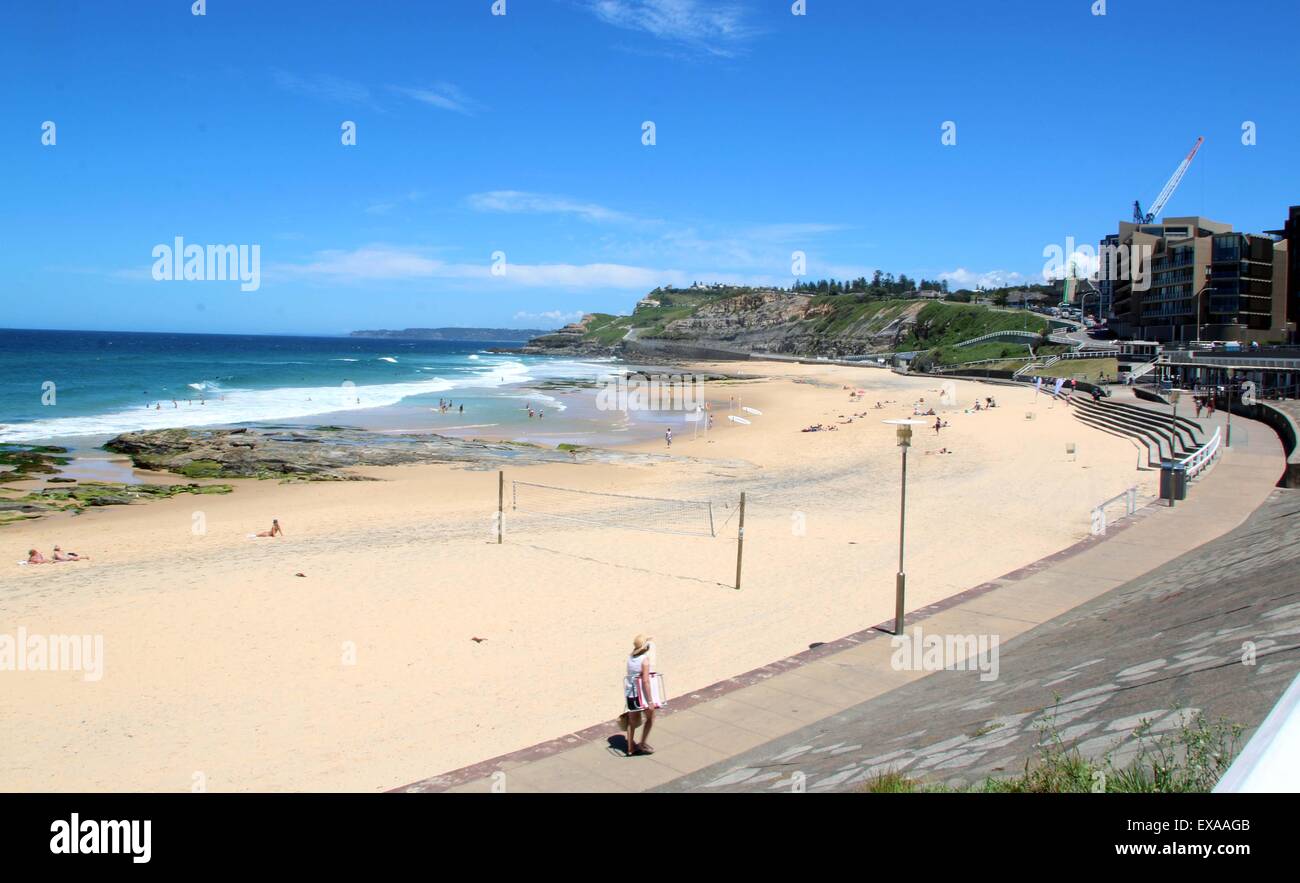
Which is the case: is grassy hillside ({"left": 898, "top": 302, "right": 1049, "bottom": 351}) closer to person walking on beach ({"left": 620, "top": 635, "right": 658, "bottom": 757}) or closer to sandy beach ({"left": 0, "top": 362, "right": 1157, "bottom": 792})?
sandy beach ({"left": 0, "top": 362, "right": 1157, "bottom": 792})

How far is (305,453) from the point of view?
112ft

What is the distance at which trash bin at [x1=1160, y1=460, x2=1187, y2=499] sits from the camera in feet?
59.8

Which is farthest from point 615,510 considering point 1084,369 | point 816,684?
point 1084,369

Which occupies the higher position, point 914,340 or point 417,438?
A: point 914,340

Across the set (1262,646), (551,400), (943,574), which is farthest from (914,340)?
(1262,646)

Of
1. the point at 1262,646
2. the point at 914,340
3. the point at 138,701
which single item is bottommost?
the point at 138,701

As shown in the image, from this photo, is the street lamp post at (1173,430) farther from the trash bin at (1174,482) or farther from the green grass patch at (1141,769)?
the green grass patch at (1141,769)

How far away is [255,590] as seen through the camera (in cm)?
1495

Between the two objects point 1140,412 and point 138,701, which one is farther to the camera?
point 1140,412
